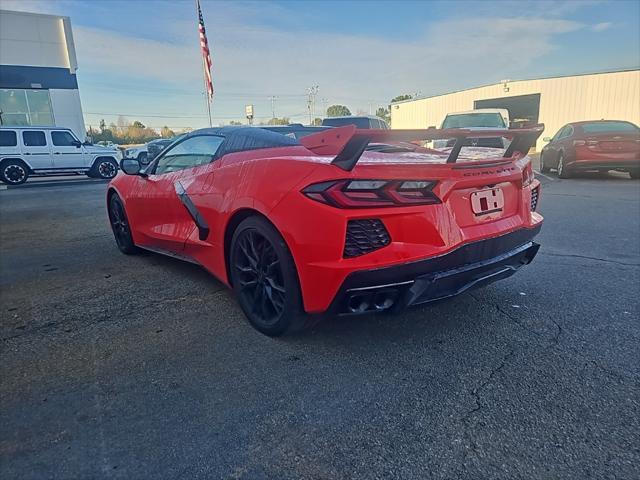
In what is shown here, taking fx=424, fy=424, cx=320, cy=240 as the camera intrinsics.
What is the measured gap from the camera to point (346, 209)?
2.10 m

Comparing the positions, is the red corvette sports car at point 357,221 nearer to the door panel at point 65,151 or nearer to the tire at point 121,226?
the tire at point 121,226

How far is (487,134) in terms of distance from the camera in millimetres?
2514

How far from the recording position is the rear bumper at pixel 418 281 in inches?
83.6

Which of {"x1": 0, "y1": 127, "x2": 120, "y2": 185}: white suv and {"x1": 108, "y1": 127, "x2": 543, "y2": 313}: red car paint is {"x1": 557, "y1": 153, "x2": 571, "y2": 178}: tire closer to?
{"x1": 108, "y1": 127, "x2": 543, "y2": 313}: red car paint

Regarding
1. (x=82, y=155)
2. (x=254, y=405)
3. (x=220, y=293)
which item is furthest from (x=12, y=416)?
(x=82, y=155)

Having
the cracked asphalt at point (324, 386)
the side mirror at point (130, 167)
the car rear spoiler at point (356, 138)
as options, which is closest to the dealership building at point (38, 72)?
the side mirror at point (130, 167)

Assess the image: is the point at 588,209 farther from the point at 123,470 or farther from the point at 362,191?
the point at 123,470

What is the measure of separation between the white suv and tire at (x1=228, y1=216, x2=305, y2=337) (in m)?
15.5

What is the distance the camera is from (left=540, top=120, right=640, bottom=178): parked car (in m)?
9.53

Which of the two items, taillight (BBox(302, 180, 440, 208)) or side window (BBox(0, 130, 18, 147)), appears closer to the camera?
taillight (BBox(302, 180, 440, 208))

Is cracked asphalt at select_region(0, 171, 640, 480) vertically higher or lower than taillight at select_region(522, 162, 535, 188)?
lower

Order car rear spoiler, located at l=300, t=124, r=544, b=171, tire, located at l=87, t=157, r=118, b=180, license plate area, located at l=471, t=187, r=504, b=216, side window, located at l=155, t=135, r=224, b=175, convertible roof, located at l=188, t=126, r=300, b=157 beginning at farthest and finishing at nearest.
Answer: tire, located at l=87, t=157, r=118, b=180, side window, located at l=155, t=135, r=224, b=175, convertible roof, located at l=188, t=126, r=300, b=157, license plate area, located at l=471, t=187, r=504, b=216, car rear spoiler, located at l=300, t=124, r=544, b=171

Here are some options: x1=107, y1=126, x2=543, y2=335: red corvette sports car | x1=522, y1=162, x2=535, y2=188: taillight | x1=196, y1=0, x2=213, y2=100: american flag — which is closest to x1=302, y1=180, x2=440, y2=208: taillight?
x1=107, y1=126, x2=543, y2=335: red corvette sports car

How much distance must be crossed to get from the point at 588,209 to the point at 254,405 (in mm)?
6757
